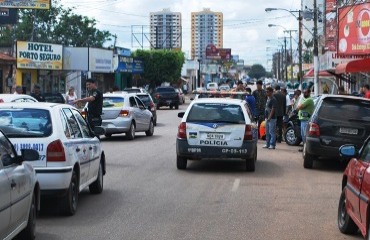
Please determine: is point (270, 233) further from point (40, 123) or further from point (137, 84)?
Result: point (137, 84)

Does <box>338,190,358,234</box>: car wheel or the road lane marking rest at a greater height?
<box>338,190,358,234</box>: car wheel

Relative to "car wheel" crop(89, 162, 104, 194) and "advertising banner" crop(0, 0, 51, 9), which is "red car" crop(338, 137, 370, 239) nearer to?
"car wheel" crop(89, 162, 104, 194)

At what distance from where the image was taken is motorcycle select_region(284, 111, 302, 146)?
71.4 feet

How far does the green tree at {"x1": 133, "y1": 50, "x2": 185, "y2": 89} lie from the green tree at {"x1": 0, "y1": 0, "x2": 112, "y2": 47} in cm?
940

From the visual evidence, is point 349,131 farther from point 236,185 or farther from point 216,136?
point 236,185

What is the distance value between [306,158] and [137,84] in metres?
59.5

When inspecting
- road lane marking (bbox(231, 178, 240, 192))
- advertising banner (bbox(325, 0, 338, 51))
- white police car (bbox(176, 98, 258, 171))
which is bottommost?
road lane marking (bbox(231, 178, 240, 192))

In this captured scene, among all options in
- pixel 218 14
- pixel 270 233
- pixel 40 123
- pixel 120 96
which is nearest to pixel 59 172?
pixel 40 123

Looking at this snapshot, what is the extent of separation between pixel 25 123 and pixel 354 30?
27.3 meters

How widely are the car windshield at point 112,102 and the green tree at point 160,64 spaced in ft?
159

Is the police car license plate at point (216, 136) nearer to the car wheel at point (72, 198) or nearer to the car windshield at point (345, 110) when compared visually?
the car windshield at point (345, 110)

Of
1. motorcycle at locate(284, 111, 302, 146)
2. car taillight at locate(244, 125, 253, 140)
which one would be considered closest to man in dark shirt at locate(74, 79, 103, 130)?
car taillight at locate(244, 125, 253, 140)

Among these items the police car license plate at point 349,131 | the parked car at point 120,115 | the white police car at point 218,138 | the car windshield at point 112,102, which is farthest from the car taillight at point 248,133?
the car windshield at point 112,102

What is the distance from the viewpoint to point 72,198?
952 cm
